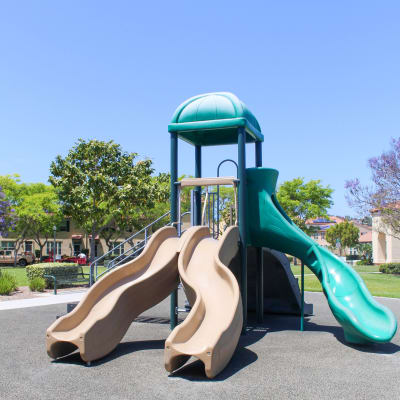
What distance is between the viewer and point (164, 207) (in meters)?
49.9

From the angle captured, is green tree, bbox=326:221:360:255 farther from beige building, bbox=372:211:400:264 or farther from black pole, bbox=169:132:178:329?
black pole, bbox=169:132:178:329

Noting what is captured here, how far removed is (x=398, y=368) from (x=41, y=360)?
5880mm

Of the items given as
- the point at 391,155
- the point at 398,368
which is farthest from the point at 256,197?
the point at 391,155

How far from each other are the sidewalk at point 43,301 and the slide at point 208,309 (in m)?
7.98

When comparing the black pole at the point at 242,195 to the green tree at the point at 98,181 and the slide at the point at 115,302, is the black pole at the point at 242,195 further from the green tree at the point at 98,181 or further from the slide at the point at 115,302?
the green tree at the point at 98,181

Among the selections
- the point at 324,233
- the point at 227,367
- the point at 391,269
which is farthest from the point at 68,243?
the point at 324,233

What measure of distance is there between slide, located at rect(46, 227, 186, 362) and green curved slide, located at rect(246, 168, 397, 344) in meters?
2.19

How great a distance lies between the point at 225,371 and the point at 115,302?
88.3 inches

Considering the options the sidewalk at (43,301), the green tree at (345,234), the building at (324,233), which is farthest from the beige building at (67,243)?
the sidewalk at (43,301)

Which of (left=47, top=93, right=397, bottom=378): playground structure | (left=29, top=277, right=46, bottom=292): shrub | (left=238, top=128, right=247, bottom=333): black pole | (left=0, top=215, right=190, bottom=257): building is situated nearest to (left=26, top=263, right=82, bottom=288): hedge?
(left=29, top=277, right=46, bottom=292): shrub

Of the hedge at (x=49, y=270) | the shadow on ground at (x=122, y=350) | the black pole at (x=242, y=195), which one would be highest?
the black pole at (x=242, y=195)

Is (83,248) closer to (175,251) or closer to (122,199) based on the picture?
(122,199)

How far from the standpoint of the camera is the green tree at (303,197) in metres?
48.4

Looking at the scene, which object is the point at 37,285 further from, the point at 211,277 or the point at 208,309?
the point at 208,309
